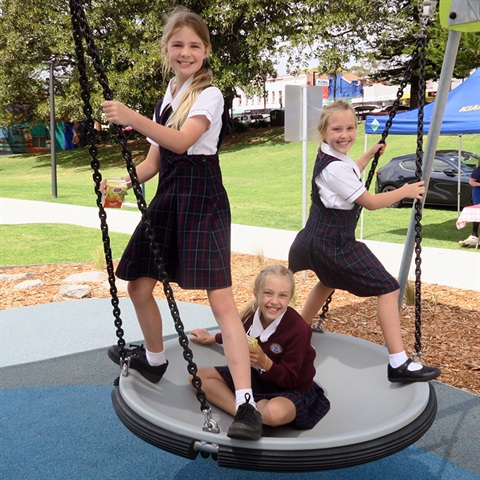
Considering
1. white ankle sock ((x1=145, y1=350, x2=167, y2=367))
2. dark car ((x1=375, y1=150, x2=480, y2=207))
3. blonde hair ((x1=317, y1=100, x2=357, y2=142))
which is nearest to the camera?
white ankle sock ((x1=145, y1=350, x2=167, y2=367))

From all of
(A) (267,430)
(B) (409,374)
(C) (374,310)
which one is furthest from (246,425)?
(C) (374,310)

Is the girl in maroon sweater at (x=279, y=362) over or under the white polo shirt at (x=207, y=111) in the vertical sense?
under

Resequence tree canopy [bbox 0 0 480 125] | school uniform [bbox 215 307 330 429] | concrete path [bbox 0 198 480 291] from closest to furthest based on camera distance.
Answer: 1. school uniform [bbox 215 307 330 429]
2. concrete path [bbox 0 198 480 291]
3. tree canopy [bbox 0 0 480 125]

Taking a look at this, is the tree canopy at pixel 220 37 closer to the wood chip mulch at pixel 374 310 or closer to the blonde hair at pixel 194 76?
the wood chip mulch at pixel 374 310

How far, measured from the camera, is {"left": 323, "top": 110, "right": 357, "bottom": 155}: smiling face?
105 inches

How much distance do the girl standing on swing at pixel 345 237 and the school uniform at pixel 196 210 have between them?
22.8 inches

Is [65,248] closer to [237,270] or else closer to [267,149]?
[237,270]

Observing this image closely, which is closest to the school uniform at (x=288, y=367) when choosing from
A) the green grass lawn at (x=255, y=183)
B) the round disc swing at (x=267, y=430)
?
the round disc swing at (x=267, y=430)

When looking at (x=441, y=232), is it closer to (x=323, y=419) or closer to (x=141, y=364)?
(x=323, y=419)

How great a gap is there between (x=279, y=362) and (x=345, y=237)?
0.60 metres

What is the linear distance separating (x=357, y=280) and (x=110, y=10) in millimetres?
26992

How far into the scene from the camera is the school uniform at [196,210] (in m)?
2.18

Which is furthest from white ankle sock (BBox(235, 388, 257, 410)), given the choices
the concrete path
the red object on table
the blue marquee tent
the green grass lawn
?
the red object on table

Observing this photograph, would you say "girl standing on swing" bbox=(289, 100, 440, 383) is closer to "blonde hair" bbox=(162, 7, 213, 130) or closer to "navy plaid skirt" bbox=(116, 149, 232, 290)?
"navy plaid skirt" bbox=(116, 149, 232, 290)
